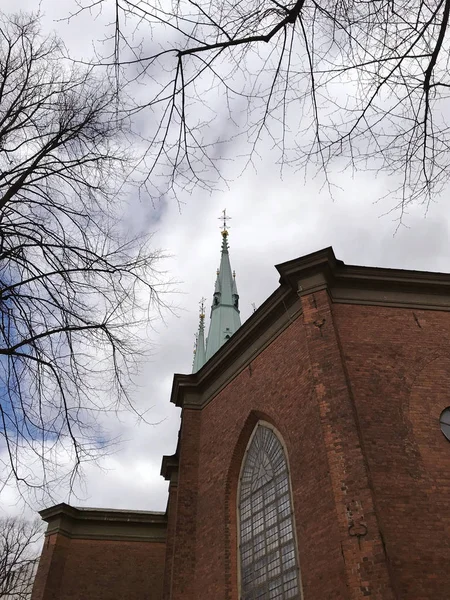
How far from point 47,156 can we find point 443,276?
8756mm

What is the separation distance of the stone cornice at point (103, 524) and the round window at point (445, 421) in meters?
13.3

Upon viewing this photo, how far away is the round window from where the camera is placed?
901 cm

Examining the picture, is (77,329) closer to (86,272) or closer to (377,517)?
(86,272)

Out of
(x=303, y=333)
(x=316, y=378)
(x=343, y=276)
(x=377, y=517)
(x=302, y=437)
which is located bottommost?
(x=377, y=517)

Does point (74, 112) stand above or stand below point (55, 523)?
below

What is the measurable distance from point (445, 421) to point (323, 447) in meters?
2.35

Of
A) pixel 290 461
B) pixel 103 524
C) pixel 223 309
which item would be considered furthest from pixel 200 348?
pixel 290 461

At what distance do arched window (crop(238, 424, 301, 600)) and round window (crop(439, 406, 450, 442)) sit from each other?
120 inches

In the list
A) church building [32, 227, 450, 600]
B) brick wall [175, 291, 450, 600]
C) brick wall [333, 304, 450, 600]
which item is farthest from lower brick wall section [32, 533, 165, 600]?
brick wall [333, 304, 450, 600]

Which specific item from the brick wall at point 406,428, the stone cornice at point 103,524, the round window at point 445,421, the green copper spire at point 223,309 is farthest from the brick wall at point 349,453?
the green copper spire at point 223,309

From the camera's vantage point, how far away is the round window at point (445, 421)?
29.6ft

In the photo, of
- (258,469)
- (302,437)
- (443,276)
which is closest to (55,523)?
(258,469)

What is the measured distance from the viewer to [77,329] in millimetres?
5188

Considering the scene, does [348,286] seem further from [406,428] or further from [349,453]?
[349,453]
